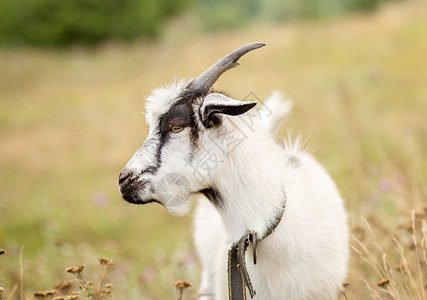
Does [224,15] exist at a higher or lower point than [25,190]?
higher

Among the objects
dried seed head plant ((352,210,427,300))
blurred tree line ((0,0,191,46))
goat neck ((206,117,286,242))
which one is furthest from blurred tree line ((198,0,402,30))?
goat neck ((206,117,286,242))

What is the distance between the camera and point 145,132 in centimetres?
600

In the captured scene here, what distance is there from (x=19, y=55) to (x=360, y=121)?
1775cm

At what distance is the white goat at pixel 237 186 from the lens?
2.49 metres

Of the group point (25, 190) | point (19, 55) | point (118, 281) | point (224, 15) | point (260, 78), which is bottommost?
point (118, 281)

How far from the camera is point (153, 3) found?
26.1 metres

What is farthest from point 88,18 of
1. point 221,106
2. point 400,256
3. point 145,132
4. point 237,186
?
point 221,106

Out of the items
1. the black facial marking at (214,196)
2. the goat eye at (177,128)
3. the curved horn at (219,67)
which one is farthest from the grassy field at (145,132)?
the black facial marking at (214,196)

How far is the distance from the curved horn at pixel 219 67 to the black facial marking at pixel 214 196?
49 cm

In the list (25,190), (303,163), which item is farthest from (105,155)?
(303,163)

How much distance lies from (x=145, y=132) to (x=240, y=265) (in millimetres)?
3692

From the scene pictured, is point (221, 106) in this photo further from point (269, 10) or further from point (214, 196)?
point (269, 10)

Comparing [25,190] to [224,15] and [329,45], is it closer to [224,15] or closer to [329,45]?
[329,45]

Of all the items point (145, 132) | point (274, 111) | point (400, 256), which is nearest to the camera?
point (274, 111)
